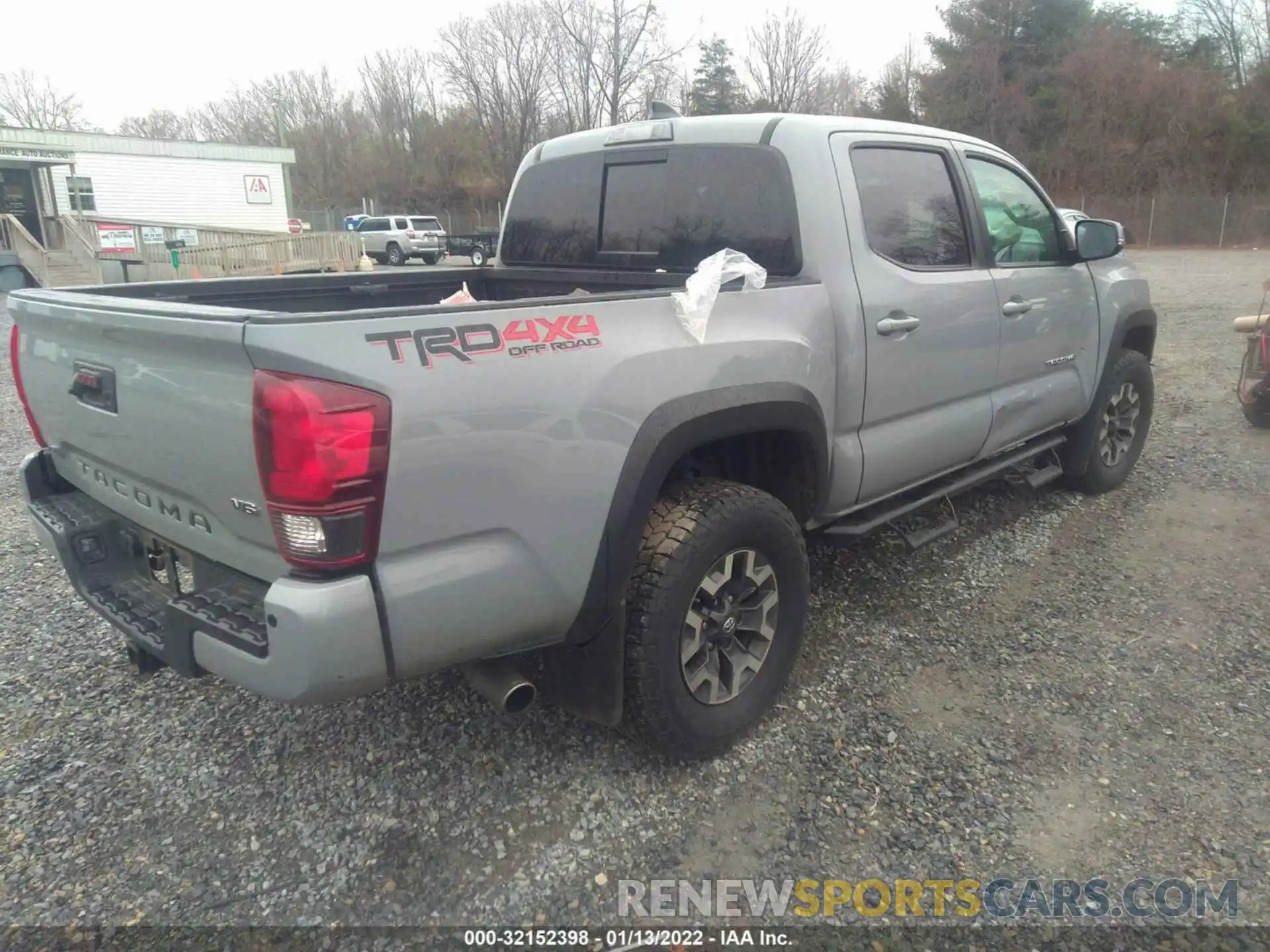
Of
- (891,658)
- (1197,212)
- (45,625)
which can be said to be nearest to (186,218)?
(45,625)

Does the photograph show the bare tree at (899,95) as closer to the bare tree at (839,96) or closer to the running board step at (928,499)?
the bare tree at (839,96)

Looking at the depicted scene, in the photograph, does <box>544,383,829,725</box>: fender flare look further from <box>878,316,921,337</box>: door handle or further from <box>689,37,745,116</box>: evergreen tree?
<box>689,37,745,116</box>: evergreen tree

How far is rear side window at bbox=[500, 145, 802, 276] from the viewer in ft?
10.2

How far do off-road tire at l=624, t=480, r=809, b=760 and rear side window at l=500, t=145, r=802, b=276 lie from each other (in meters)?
0.92

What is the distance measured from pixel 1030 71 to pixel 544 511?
148 feet

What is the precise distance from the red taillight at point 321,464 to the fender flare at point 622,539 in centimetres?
68

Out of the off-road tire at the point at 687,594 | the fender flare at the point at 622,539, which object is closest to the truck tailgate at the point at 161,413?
the fender flare at the point at 622,539

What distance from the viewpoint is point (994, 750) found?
2.87 m

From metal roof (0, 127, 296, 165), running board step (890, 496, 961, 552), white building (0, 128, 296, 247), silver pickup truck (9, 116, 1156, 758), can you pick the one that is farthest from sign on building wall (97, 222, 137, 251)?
running board step (890, 496, 961, 552)

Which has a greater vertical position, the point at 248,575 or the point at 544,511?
the point at 544,511

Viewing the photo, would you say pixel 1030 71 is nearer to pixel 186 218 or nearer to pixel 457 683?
pixel 186 218

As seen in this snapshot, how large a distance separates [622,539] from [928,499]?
1.89m

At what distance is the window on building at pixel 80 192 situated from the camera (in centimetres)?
2817

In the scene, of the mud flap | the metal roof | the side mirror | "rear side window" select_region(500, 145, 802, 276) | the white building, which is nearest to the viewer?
the mud flap
